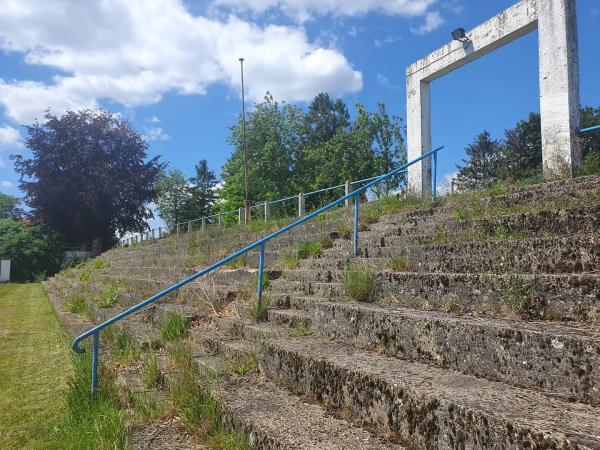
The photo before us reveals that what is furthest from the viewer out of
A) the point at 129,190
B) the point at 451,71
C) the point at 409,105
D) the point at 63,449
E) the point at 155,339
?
the point at 129,190

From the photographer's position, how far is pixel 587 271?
9.57 feet

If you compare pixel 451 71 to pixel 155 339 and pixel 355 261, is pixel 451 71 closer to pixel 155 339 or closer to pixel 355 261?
pixel 355 261

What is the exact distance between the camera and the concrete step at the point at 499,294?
253 cm

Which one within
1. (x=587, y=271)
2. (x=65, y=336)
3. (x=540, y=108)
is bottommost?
(x=65, y=336)

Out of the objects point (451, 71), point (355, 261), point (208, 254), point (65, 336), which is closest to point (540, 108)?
point (451, 71)

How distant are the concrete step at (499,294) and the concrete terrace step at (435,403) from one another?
66cm

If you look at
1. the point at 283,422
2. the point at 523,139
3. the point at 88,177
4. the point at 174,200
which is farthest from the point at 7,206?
the point at 283,422

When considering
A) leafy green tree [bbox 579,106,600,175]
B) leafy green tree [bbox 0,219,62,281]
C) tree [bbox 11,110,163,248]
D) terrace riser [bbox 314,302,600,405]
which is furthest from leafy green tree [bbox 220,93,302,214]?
terrace riser [bbox 314,302,600,405]

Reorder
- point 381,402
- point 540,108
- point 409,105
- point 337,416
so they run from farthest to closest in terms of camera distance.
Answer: point 409,105 < point 540,108 < point 337,416 < point 381,402

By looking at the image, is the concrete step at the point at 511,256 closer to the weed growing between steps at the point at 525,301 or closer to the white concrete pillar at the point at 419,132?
the weed growing between steps at the point at 525,301

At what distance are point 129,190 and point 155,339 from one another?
3082cm

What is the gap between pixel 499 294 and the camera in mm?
2863

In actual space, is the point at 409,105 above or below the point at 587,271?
above

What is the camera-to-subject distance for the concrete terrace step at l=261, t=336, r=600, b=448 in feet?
5.41
